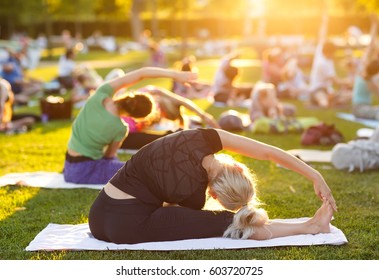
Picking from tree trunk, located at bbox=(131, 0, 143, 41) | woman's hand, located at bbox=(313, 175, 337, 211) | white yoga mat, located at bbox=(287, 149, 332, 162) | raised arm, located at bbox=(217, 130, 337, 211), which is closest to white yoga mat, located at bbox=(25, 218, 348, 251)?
woman's hand, located at bbox=(313, 175, 337, 211)

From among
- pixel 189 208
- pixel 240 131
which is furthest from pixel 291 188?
pixel 240 131

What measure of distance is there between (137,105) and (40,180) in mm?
1830

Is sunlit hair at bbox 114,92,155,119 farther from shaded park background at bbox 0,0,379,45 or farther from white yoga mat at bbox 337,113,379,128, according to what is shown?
shaded park background at bbox 0,0,379,45

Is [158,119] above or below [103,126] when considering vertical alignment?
below

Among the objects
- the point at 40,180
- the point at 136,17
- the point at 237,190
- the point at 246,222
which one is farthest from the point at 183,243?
the point at 136,17

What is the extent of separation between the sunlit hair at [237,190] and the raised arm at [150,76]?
155cm

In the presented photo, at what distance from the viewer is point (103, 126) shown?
22.1ft

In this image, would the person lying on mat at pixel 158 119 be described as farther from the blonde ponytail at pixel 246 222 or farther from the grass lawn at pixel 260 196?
the blonde ponytail at pixel 246 222

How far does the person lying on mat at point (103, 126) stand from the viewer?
622 cm

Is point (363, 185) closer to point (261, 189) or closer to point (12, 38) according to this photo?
point (261, 189)

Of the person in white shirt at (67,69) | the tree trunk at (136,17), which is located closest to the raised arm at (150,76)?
the person in white shirt at (67,69)

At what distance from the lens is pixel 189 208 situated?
190 inches

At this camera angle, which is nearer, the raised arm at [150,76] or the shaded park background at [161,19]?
the raised arm at [150,76]

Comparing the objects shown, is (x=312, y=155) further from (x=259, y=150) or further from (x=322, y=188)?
(x=259, y=150)
